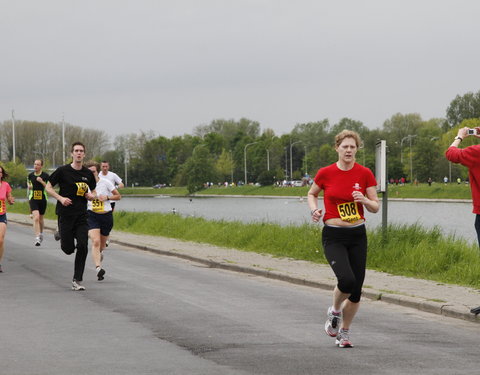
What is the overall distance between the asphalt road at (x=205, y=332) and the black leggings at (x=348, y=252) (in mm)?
527

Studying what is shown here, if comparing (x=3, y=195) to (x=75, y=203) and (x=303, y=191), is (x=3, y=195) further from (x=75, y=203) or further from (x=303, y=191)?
(x=303, y=191)

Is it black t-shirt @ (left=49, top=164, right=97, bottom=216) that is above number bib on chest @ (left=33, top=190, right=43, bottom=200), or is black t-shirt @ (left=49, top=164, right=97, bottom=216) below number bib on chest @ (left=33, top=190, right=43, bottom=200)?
above

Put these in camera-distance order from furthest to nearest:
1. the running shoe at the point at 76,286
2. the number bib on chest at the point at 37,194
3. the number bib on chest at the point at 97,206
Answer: the number bib on chest at the point at 37,194 → the number bib on chest at the point at 97,206 → the running shoe at the point at 76,286

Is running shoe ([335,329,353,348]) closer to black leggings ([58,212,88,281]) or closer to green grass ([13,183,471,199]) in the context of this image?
black leggings ([58,212,88,281])

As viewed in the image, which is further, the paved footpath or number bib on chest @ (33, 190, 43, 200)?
number bib on chest @ (33, 190, 43, 200)

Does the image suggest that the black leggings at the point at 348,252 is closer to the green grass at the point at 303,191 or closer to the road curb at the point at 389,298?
the road curb at the point at 389,298

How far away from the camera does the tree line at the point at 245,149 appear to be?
4596 inches

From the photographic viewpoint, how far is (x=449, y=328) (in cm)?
866

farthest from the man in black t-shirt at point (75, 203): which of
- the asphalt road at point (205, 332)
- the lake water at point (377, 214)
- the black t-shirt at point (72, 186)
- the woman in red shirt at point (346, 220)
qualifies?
the lake water at point (377, 214)

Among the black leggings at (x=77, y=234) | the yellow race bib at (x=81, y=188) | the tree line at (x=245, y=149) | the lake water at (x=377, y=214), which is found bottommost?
the lake water at (x=377, y=214)

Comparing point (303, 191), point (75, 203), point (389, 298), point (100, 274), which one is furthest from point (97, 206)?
point (303, 191)

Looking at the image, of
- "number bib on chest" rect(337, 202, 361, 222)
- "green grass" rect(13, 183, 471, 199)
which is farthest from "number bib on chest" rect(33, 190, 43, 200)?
"green grass" rect(13, 183, 471, 199)

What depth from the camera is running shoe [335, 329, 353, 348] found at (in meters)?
7.36

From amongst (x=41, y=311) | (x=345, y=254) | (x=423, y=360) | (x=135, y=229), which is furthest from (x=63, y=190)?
(x=135, y=229)
